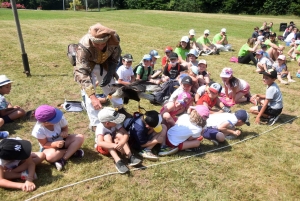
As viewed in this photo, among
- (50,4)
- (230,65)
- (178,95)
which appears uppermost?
(178,95)

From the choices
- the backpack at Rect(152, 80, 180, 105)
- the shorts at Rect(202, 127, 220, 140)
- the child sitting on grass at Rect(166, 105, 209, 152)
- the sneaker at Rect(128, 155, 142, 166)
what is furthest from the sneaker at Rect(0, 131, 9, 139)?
the shorts at Rect(202, 127, 220, 140)

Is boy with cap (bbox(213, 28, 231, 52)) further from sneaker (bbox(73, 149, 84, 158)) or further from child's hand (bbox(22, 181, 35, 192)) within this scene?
child's hand (bbox(22, 181, 35, 192))

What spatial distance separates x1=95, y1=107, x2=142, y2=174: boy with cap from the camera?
3.72m

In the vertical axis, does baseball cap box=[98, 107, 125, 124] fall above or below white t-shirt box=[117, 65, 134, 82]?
above

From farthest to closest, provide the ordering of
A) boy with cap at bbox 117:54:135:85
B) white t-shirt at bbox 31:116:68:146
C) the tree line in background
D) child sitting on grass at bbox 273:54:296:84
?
the tree line in background
child sitting on grass at bbox 273:54:296:84
boy with cap at bbox 117:54:135:85
white t-shirt at bbox 31:116:68:146

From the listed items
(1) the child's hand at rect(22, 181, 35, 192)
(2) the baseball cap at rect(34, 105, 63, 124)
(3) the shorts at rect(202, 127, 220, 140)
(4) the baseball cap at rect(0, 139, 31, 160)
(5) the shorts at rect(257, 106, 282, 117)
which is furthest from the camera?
(5) the shorts at rect(257, 106, 282, 117)

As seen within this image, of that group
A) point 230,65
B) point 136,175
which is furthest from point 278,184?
point 230,65

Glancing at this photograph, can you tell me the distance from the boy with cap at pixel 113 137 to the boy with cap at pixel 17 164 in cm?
93

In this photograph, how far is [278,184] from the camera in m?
3.60

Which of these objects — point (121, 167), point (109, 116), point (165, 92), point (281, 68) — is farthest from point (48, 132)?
point (281, 68)

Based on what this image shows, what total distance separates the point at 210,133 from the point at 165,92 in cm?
194

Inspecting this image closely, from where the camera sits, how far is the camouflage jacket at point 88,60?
12.2 feet

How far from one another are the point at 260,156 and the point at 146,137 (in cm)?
182

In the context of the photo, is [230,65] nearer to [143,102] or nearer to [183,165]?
[143,102]
